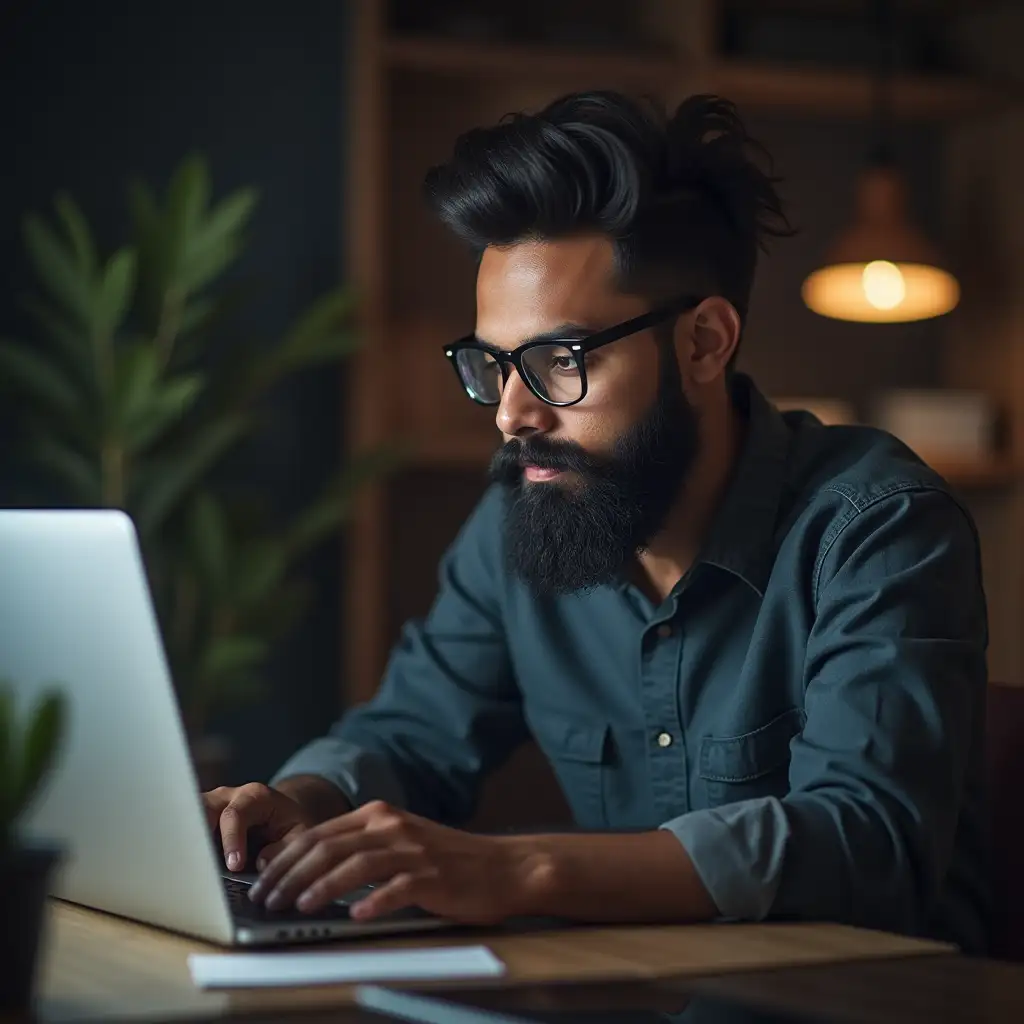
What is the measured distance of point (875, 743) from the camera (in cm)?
125

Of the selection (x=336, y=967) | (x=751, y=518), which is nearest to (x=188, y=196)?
(x=751, y=518)

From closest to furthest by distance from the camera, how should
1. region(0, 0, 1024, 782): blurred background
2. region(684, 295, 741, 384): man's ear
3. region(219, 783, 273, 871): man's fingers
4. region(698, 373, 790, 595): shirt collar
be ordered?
region(219, 783, 273, 871): man's fingers, region(698, 373, 790, 595): shirt collar, region(684, 295, 741, 384): man's ear, region(0, 0, 1024, 782): blurred background

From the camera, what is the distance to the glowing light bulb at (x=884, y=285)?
3.32 meters

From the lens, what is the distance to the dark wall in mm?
3449

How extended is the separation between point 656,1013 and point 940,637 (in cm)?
60

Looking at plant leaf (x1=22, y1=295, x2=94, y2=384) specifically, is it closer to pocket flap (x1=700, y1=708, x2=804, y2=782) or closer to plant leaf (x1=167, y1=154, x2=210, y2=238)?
plant leaf (x1=167, y1=154, x2=210, y2=238)

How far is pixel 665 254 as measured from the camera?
1626mm

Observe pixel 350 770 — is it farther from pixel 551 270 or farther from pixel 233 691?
pixel 233 691

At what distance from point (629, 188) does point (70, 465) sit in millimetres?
1706

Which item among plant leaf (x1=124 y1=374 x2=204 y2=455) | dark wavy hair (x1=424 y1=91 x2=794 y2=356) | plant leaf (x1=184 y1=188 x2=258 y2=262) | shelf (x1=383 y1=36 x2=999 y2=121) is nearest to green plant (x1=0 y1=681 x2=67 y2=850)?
dark wavy hair (x1=424 y1=91 x2=794 y2=356)

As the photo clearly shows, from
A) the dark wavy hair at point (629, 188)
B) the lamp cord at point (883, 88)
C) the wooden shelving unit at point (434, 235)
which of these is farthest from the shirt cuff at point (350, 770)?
the lamp cord at point (883, 88)

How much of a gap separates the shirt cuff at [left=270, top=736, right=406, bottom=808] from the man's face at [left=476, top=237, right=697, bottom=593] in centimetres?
26

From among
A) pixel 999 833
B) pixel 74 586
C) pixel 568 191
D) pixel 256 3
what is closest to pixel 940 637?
pixel 999 833

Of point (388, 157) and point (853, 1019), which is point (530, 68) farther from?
point (853, 1019)
